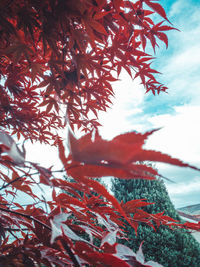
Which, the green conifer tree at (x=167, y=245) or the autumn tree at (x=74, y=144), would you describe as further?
the green conifer tree at (x=167, y=245)

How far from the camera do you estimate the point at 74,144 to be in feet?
0.85

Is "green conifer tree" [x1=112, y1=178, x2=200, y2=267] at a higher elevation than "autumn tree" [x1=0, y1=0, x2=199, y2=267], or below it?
below

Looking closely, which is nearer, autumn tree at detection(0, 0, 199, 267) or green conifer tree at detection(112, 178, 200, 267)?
autumn tree at detection(0, 0, 199, 267)

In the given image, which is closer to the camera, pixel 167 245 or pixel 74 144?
pixel 74 144

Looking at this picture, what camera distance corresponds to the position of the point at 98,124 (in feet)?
4.25

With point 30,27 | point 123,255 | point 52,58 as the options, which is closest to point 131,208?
point 123,255

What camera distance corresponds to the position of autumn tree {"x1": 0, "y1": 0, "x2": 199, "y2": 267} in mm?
257

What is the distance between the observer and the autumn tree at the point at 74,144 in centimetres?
26

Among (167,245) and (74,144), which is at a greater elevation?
(74,144)

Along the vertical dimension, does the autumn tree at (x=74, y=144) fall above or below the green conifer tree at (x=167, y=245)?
above

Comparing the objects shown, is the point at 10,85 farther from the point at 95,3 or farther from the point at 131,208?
the point at 131,208

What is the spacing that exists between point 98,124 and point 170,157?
1.08 meters

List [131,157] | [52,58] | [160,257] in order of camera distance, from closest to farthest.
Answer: [131,157], [52,58], [160,257]

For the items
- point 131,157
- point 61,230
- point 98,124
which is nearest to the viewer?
point 131,157
